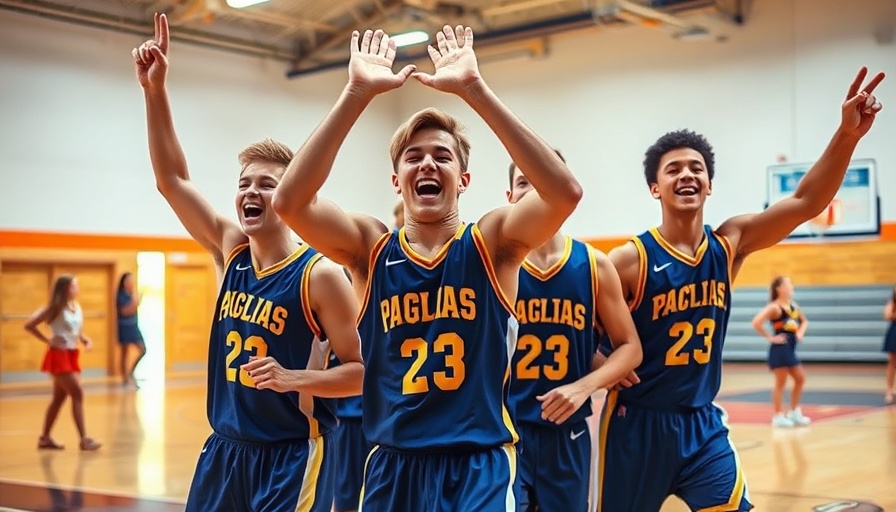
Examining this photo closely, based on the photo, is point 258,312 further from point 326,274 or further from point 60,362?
point 60,362

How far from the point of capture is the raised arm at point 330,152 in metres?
3.13

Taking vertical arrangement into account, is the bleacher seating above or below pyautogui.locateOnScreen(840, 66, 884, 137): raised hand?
below

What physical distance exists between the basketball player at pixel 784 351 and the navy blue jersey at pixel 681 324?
7638 millimetres

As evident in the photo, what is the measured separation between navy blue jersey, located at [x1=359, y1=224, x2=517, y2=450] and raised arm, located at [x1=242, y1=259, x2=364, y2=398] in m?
0.51

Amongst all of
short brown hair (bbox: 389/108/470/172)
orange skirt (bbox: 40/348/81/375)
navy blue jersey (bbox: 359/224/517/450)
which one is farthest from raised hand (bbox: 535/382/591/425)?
orange skirt (bbox: 40/348/81/375)

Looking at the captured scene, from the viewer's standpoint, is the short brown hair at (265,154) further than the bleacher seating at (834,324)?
No

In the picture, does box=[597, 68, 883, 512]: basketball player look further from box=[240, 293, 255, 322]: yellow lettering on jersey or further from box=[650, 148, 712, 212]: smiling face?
box=[240, 293, 255, 322]: yellow lettering on jersey

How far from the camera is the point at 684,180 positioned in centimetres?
478

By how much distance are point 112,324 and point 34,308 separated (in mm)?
1733

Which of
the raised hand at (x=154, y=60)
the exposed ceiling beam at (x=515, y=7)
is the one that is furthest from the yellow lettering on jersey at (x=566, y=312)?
the exposed ceiling beam at (x=515, y=7)

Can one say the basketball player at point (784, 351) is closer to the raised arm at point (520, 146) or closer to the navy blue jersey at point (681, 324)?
the navy blue jersey at point (681, 324)

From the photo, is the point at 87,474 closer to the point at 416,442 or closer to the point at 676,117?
the point at 416,442

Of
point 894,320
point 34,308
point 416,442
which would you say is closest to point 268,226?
point 416,442

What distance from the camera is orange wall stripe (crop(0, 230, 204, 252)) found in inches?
750
